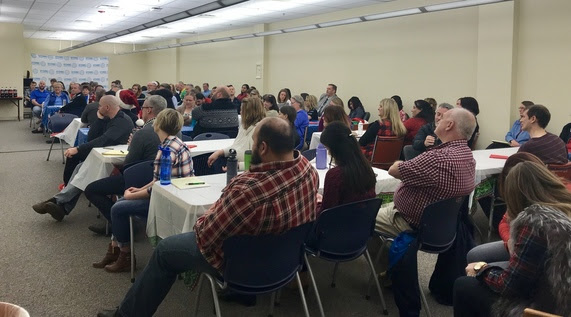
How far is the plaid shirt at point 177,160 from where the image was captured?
10.7 ft

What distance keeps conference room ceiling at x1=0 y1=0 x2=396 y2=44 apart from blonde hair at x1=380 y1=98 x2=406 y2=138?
4.14 meters

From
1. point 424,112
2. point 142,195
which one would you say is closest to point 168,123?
point 142,195

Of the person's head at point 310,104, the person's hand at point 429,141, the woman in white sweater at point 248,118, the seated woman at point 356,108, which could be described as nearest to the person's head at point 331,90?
the seated woman at point 356,108

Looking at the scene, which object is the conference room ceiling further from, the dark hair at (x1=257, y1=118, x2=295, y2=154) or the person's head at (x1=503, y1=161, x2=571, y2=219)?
the person's head at (x1=503, y1=161, x2=571, y2=219)

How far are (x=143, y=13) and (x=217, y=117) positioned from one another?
20.0ft

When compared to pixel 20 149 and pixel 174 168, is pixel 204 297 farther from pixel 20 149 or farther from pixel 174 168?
pixel 20 149

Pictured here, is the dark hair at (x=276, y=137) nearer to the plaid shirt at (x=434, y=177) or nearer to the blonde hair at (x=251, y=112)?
the plaid shirt at (x=434, y=177)

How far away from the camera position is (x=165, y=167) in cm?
315

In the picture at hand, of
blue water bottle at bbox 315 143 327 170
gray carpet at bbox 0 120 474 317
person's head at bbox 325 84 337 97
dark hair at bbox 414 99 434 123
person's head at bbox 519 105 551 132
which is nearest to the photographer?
gray carpet at bbox 0 120 474 317

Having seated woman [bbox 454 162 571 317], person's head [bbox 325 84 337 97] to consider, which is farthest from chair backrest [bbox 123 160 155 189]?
person's head [bbox 325 84 337 97]

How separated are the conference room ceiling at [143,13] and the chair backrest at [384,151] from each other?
4552 mm

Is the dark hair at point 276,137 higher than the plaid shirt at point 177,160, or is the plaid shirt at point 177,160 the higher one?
the dark hair at point 276,137

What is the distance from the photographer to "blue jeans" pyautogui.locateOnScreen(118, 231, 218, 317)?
7.67 ft

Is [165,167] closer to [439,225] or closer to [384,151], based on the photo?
[439,225]
